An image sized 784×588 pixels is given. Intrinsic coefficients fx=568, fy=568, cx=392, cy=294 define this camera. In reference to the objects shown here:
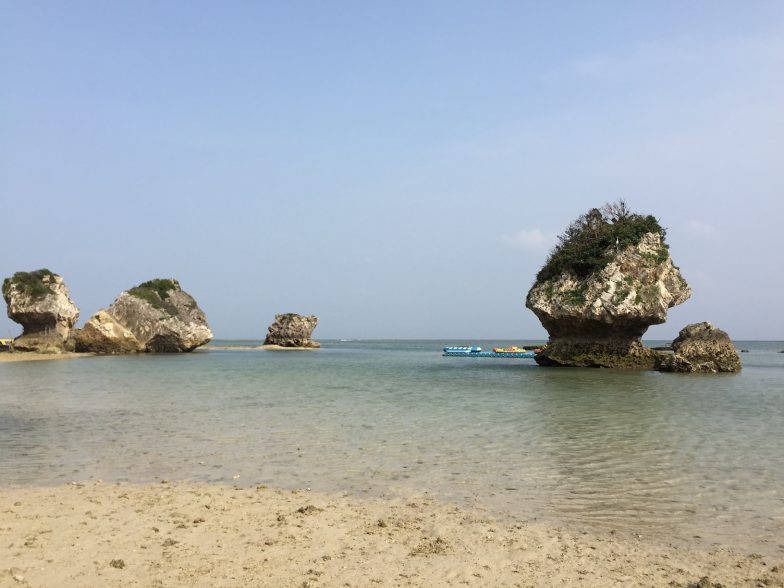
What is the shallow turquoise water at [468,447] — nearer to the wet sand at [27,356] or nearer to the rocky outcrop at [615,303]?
the rocky outcrop at [615,303]

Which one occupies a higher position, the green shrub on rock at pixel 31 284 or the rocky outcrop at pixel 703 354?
the green shrub on rock at pixel 31 284

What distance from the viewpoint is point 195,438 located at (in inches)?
496

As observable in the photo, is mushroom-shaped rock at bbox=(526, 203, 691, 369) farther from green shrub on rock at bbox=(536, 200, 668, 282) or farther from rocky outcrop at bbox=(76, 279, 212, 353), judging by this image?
rocky outcrop at bbox=(76, 279, 212, 353)

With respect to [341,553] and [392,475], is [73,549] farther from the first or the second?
[392,475]

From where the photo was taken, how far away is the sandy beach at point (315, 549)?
5.29 m

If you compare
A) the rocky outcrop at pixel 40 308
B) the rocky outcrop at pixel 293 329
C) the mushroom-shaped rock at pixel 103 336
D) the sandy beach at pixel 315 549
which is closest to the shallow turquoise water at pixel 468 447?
the sandy beach at pixel 315 549

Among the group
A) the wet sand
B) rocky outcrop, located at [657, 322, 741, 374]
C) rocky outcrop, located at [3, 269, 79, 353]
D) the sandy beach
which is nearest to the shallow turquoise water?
the sandy beach

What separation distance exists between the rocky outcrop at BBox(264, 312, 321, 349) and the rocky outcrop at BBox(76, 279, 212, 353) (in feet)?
69.8

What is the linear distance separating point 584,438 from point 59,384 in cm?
2232

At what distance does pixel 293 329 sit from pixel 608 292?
197 ft

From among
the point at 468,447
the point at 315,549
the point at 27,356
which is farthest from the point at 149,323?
the point at 315,549

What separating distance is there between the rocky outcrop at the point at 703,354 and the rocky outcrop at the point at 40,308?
167 ft

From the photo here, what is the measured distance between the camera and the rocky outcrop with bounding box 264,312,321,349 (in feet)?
283

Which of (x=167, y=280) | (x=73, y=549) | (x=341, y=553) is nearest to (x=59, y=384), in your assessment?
(x=73, y=549)
